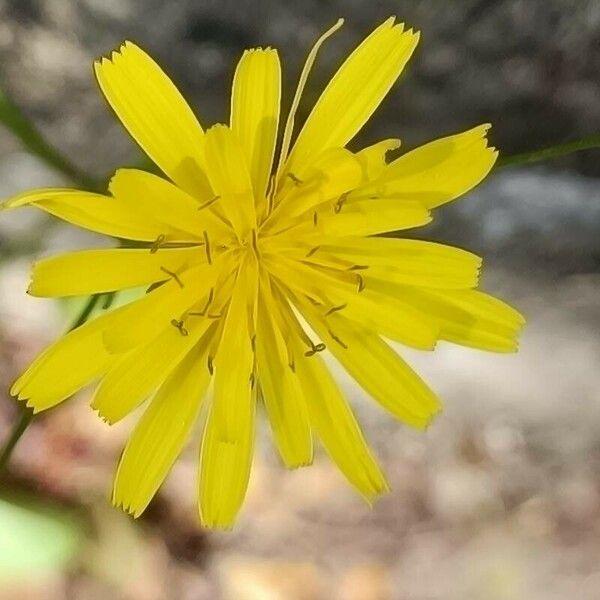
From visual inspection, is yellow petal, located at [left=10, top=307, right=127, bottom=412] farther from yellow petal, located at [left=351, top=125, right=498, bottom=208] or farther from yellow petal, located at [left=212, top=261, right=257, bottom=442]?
yellow petal, located at [left=351, top=125, right=498, bottom=208]

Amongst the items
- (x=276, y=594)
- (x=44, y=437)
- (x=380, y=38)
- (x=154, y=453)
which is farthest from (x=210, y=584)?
(x=380, y=38)

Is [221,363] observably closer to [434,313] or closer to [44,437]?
[434,313]

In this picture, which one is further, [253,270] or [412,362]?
[412,362]

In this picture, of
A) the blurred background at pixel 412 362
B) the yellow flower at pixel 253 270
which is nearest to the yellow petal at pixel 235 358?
the yellow flower at pixel 253 270

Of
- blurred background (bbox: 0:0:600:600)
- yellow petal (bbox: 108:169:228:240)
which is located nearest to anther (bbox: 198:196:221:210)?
yellow petal (bbox: 108:169:228:240)

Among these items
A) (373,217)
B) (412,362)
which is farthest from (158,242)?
(412,362)

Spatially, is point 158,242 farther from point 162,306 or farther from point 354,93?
point 354,93
